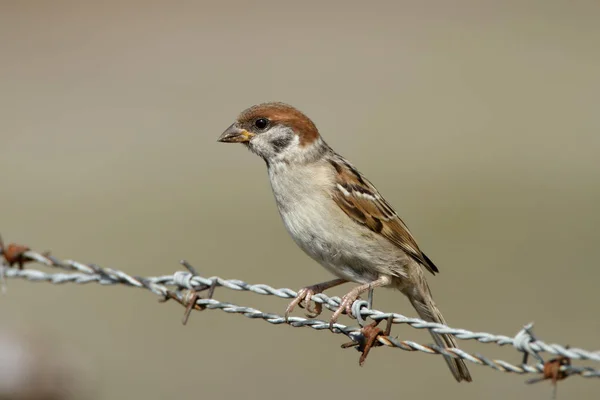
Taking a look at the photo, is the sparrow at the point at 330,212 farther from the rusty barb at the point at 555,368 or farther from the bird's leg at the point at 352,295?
the rusty barb at the point at 555,368

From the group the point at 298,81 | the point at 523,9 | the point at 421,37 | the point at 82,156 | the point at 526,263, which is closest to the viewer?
the point at 526,263

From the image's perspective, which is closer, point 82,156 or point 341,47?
point 82,156

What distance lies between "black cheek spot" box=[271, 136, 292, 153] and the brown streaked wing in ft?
1.01

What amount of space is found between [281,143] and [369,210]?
676 mm

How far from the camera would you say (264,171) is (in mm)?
17203

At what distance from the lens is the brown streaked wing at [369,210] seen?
5.86 m

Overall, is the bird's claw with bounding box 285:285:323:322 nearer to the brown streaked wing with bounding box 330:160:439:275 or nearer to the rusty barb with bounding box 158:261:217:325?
the brown streaked wing with bounding box 330:160:439:275

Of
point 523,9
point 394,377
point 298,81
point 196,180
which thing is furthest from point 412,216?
point 523,9

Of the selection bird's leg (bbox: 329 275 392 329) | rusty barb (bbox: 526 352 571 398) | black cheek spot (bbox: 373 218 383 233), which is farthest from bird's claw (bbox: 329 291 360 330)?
rusty barb (bbox: 526 352 571 398)

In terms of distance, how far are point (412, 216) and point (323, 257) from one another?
943 cm

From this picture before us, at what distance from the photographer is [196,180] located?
Answer: 1669 centimetres

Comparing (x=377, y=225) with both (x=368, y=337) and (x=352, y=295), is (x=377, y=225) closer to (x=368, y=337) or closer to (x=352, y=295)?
(x=352, y=295)

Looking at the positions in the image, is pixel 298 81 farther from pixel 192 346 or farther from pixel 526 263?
pixel 192 346

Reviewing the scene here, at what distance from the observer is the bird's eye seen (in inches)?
237
